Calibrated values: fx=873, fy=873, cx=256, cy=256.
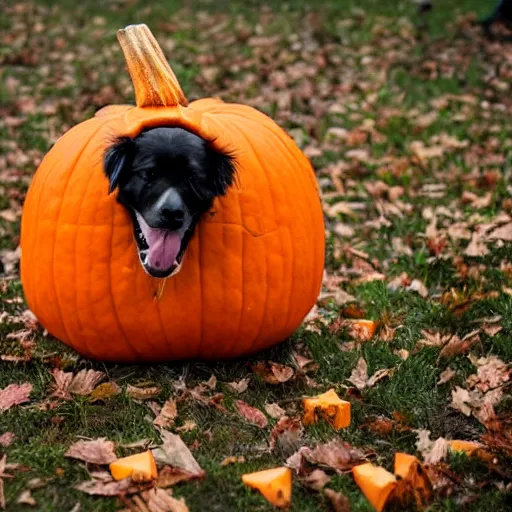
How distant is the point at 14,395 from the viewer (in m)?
3.06

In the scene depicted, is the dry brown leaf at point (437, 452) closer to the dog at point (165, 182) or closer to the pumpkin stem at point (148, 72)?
the dog at point (165, 182)

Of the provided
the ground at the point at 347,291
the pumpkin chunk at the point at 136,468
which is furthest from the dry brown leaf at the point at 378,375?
the pumpkin chunk at the point at 136,468

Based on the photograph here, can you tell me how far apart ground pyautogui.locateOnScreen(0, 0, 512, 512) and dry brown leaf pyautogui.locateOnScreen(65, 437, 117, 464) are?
0.08ft

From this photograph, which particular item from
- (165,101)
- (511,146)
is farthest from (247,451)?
(511,146)

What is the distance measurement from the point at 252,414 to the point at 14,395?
0.84m

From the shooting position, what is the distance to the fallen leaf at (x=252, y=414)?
2900 mm

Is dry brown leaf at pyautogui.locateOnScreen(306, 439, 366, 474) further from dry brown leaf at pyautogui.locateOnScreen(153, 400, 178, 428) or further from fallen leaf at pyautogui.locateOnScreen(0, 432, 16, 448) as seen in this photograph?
fallen leaf at pyautogui.locateOnScreen(0, 432, 16, 448)

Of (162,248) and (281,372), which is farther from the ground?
(162,248)

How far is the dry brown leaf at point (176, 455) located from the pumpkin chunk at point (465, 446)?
0.78m

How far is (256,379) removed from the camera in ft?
10.5

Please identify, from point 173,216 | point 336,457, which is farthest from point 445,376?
point 173,216

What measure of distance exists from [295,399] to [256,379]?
0.66ft

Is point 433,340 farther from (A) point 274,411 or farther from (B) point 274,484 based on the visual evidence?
(B) point 274,484

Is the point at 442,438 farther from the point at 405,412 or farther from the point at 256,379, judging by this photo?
the point at 256,379
